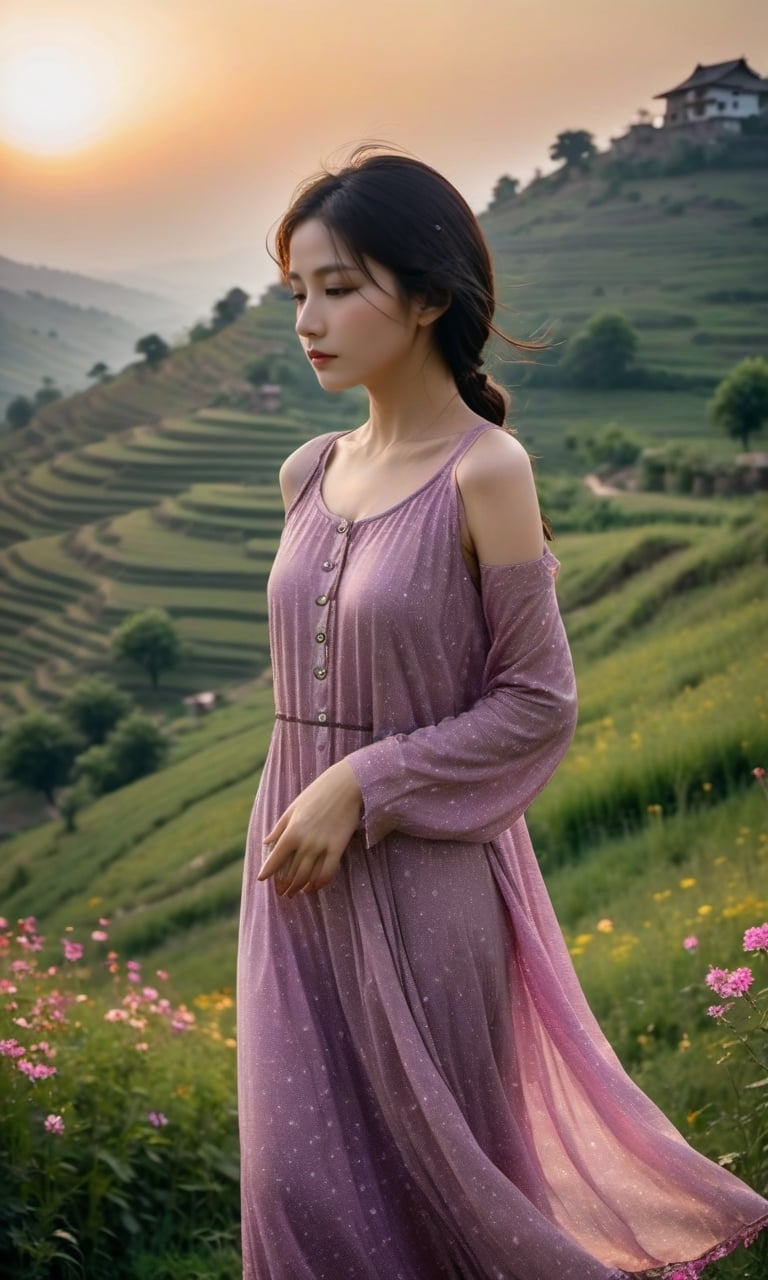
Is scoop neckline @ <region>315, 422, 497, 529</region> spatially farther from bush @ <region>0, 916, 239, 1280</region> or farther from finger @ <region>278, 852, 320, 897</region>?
bush @ <region>0, 916, 239, 1280</region>

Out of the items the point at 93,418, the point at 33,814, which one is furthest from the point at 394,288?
the point at 93,418

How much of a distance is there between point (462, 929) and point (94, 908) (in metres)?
8.31

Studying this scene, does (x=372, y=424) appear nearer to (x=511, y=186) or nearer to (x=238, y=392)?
(x=511, y=186)

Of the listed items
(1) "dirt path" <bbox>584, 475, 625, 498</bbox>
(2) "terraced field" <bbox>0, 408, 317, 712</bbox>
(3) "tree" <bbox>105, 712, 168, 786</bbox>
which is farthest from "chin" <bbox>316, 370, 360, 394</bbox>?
(2) "terraced field" <bbox>0, 408, 317, 712</bbox>

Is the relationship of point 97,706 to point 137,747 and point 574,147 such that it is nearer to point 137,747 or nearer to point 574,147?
point 137,747

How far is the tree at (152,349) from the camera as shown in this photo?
12625 millimetres

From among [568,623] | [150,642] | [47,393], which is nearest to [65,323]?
[47,393]

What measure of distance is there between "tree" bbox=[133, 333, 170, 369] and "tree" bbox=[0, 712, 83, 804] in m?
3.35

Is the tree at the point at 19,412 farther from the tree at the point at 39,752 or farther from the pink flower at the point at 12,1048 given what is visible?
the pink flower at the point at 12,1048

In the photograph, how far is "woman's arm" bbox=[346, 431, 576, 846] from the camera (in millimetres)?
1684

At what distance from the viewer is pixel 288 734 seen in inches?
73.0

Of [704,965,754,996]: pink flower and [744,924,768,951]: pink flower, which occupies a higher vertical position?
[744,924,768,951]: pink flower

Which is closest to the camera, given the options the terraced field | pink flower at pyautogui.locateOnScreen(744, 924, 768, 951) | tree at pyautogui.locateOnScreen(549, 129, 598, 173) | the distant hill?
pink flower at pyautogui.locateOnScreen(744, 924, 768, 951)

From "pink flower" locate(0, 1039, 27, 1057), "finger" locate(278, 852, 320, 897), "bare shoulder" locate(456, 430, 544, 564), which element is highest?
"bare shoulder" locate(456, 430, 544, 564)
